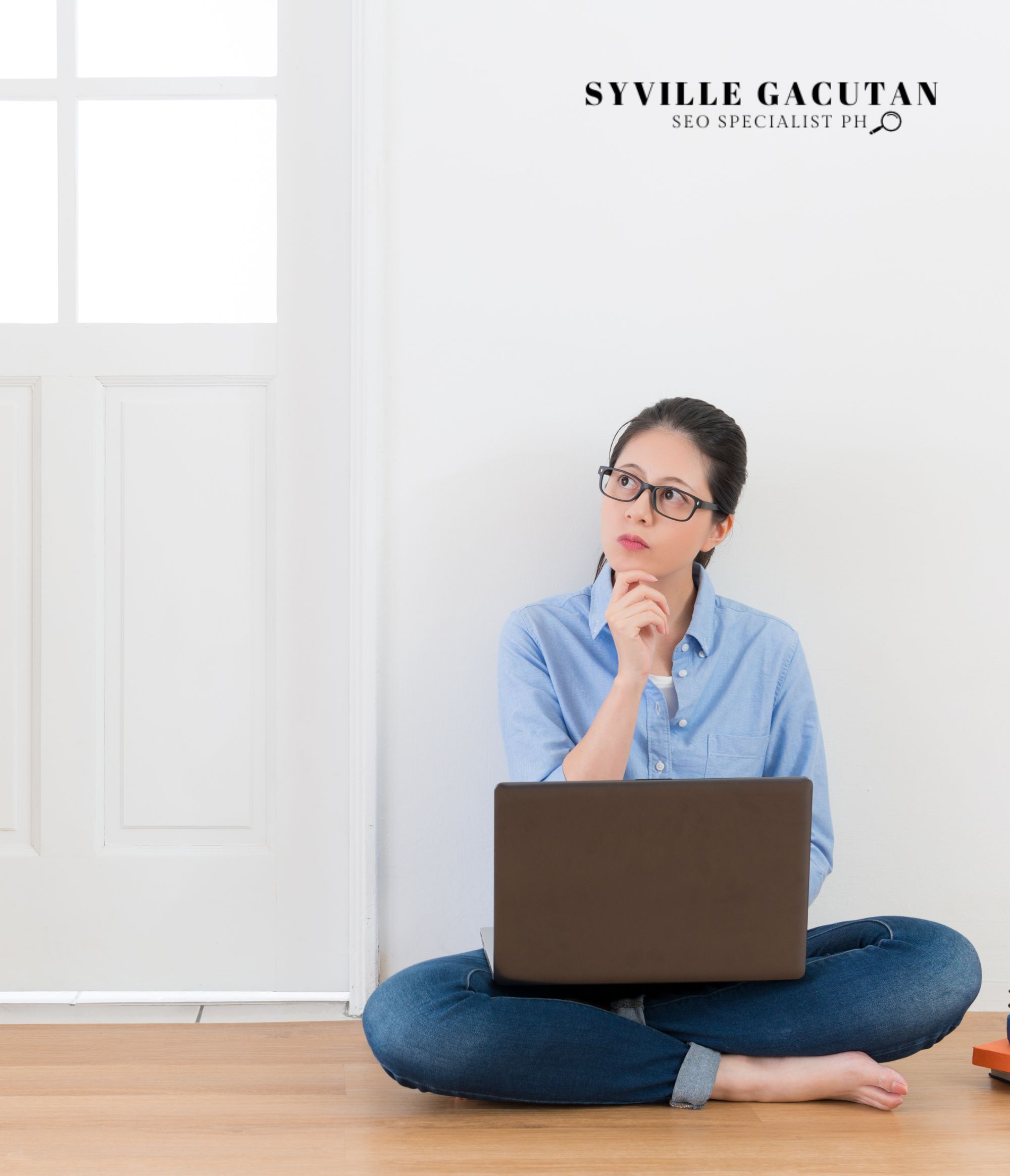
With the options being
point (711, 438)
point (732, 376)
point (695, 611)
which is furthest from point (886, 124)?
point (695, 611)

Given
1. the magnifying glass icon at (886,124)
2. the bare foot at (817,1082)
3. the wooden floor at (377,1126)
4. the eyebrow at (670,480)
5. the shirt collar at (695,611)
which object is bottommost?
the wooden floor at (377,1126)

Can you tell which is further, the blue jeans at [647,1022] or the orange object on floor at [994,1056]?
the orange object on floor at [994,1056]

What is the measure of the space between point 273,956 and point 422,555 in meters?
0.69

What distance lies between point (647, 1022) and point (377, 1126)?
0.36 meters

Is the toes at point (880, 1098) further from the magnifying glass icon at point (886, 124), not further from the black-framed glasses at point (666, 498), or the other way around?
the magnifying glass icon at point (886, 124)

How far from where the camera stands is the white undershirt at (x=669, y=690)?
60.6 inches

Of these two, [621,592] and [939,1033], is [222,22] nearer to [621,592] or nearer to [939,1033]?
[621,592]

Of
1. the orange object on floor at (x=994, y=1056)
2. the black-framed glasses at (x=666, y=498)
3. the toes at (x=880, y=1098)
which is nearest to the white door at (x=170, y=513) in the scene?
the black-framed glasses at (x=666, y=498)

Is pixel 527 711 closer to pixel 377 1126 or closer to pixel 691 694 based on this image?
pixel 691 694

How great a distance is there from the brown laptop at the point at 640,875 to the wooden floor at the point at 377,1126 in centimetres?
20

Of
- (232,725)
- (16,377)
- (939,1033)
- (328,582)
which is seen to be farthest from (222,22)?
(939,1033)

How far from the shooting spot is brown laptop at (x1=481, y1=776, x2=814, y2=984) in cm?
118

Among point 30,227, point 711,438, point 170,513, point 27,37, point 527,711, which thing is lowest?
point 527,711

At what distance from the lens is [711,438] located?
4.95ft
